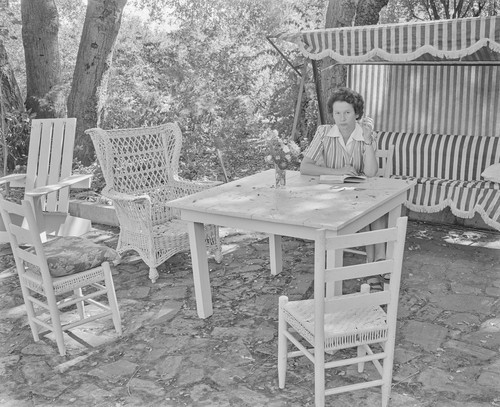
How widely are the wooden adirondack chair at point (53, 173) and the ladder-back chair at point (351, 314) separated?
2.69 metres

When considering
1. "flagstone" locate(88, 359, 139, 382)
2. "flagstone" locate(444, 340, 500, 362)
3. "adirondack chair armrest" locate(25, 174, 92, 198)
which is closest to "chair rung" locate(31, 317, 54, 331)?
A: "flagstone" locate(88, 359, 139, 382)

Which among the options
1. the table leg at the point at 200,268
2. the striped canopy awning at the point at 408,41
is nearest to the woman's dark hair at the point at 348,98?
the striped canopy awning at the point at 408,41

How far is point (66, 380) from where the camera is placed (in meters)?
3.18

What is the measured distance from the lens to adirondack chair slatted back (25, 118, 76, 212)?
5.01 meters

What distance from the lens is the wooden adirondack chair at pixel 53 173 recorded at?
16.2 ft

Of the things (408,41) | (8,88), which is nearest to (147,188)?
(408,41)

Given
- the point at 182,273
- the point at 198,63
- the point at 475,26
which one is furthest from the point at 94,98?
the point at 475,26

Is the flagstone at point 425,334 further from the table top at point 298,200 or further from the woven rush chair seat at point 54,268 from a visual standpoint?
the woven rush chair seat at point 54,268

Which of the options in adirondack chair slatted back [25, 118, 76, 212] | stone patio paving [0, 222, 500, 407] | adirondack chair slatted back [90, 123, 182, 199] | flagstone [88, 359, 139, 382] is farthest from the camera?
adirondack chair slatted back [25, 118, 76, 212]

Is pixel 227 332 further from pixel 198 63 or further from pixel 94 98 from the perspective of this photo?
pixel 198 63

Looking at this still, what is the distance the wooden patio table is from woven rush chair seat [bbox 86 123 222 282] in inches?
27.0

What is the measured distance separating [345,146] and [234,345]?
5.64 feet

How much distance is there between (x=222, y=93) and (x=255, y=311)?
15.2 feet

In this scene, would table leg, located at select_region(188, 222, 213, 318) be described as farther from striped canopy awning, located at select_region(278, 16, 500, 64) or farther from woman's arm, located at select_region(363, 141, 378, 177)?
striped canopy awning, located at select_region(278, 16, 500, 64)
